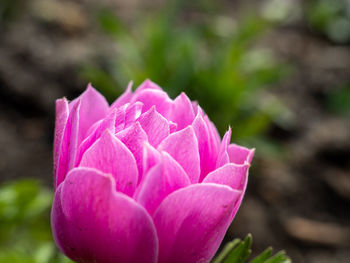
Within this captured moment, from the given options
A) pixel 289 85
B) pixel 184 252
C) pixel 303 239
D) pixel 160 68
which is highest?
pixel 184 252

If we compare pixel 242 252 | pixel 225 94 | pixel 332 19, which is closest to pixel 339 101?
pixel 225 94

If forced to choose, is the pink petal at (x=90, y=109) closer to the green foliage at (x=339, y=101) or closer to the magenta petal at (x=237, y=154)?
the magenta petal at (x=237, y=154)

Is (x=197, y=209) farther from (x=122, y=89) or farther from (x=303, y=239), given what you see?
(x=122, y=89)

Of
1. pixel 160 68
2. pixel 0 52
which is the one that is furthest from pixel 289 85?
pixel 0 52

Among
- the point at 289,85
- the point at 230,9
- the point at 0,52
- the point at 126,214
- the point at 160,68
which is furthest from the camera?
the point at 230,9

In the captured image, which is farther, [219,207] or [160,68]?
[160,68]

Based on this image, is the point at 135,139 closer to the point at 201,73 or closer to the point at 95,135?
the point at 95,135
